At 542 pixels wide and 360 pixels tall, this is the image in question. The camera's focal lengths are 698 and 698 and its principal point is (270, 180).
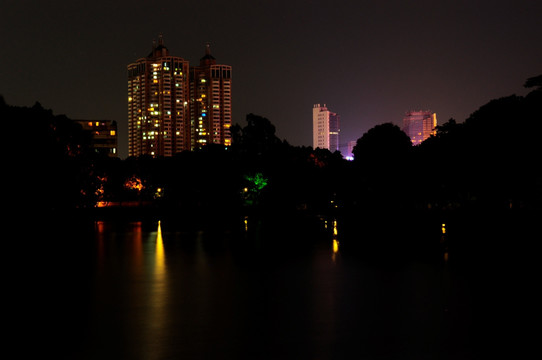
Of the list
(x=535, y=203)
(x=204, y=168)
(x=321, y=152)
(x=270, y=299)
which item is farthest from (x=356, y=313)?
(x=321, y=152)

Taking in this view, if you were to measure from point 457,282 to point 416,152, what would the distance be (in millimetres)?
62440

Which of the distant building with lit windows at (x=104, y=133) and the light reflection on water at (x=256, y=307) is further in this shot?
the distant building with lit windows at (x=104, y=133)

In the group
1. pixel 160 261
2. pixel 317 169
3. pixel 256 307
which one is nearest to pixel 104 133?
pixel 317 169

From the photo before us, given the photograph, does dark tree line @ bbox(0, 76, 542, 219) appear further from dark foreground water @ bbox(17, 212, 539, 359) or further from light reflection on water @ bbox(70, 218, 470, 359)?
light reflection on water @ bbox(70, 218, 470, 359)

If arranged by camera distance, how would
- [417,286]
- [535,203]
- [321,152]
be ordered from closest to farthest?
1. [417,286]
2. [535,203]
3. [321,152]

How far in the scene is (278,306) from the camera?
42.6ft

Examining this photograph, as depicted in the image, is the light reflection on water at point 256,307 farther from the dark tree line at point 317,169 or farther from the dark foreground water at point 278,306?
the dark tree line at point 317,169

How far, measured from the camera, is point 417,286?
15375 mm

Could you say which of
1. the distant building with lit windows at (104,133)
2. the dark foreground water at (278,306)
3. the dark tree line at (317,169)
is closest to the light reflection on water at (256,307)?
the dark foreground water at (278,306)

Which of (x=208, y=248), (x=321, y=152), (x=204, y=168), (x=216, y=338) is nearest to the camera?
(x=216, y=338)

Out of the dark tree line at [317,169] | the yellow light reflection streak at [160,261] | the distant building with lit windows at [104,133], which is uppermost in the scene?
the distant building with lit windows at [104,133]

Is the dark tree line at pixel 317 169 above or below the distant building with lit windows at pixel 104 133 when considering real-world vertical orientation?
below

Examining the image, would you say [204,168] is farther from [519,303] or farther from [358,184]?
[519,303]

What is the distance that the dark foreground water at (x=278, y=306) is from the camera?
9.64 m
